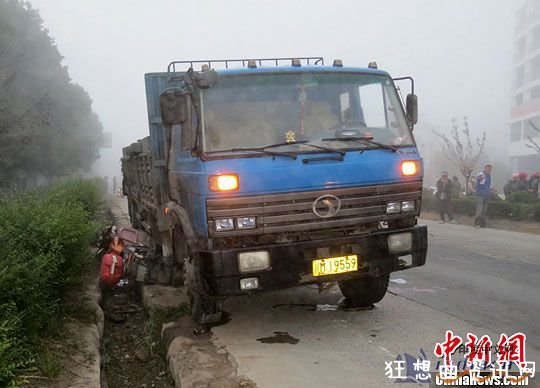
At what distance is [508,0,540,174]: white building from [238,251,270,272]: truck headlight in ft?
159

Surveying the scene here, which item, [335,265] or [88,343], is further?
[88,343]

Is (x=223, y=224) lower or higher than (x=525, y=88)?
lower

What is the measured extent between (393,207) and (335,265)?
79 cm

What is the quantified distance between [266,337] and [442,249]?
242 inches

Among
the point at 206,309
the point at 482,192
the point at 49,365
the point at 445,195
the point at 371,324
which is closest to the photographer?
the point at 49,365

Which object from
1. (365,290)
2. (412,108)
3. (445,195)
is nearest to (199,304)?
(365,290)

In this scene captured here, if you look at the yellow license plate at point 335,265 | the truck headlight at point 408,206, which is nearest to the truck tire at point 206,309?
the yellow license plate at point 335,265

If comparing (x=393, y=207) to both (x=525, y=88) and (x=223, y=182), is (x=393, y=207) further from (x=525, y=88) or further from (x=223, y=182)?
(x=525, y=88)

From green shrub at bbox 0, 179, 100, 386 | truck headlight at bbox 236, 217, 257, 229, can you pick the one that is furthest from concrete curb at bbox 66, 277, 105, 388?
Answer: truck headlight at bbox 236, 217, 257, 229

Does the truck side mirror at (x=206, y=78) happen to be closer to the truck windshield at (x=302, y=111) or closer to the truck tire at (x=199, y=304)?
the truck windshield at (x=302, y=111)

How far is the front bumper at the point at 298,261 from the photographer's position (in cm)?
435

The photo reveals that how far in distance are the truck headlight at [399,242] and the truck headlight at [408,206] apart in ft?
0.77

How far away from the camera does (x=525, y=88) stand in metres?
53.2

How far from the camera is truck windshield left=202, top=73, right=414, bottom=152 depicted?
15.2 ft
